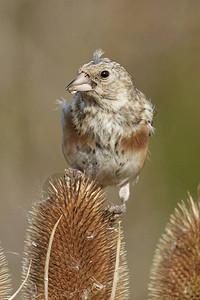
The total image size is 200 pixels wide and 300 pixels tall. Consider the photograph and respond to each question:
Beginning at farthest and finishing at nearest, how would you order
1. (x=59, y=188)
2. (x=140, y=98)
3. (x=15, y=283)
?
(x=15, y=283) → (x=140, y=98) → (x=59, y=188)

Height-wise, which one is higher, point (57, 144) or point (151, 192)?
point (57, 144)

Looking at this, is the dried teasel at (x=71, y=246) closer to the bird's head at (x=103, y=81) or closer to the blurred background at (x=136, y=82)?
the bird's head at (x=103, y=81)

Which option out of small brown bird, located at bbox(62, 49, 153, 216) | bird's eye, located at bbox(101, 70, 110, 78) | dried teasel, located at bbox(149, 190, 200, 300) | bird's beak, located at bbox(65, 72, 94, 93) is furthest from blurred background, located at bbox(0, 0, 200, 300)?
A: dried teasel, located at bbox(149, 190, 200, 300)

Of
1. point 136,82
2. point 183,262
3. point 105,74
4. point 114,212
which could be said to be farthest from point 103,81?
point 136,82

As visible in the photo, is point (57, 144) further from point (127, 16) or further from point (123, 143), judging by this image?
point (123, 143)

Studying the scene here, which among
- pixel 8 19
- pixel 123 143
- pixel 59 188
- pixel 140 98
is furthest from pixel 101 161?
pixel 8 19

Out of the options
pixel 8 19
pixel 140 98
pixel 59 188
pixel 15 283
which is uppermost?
pixel 8 19
